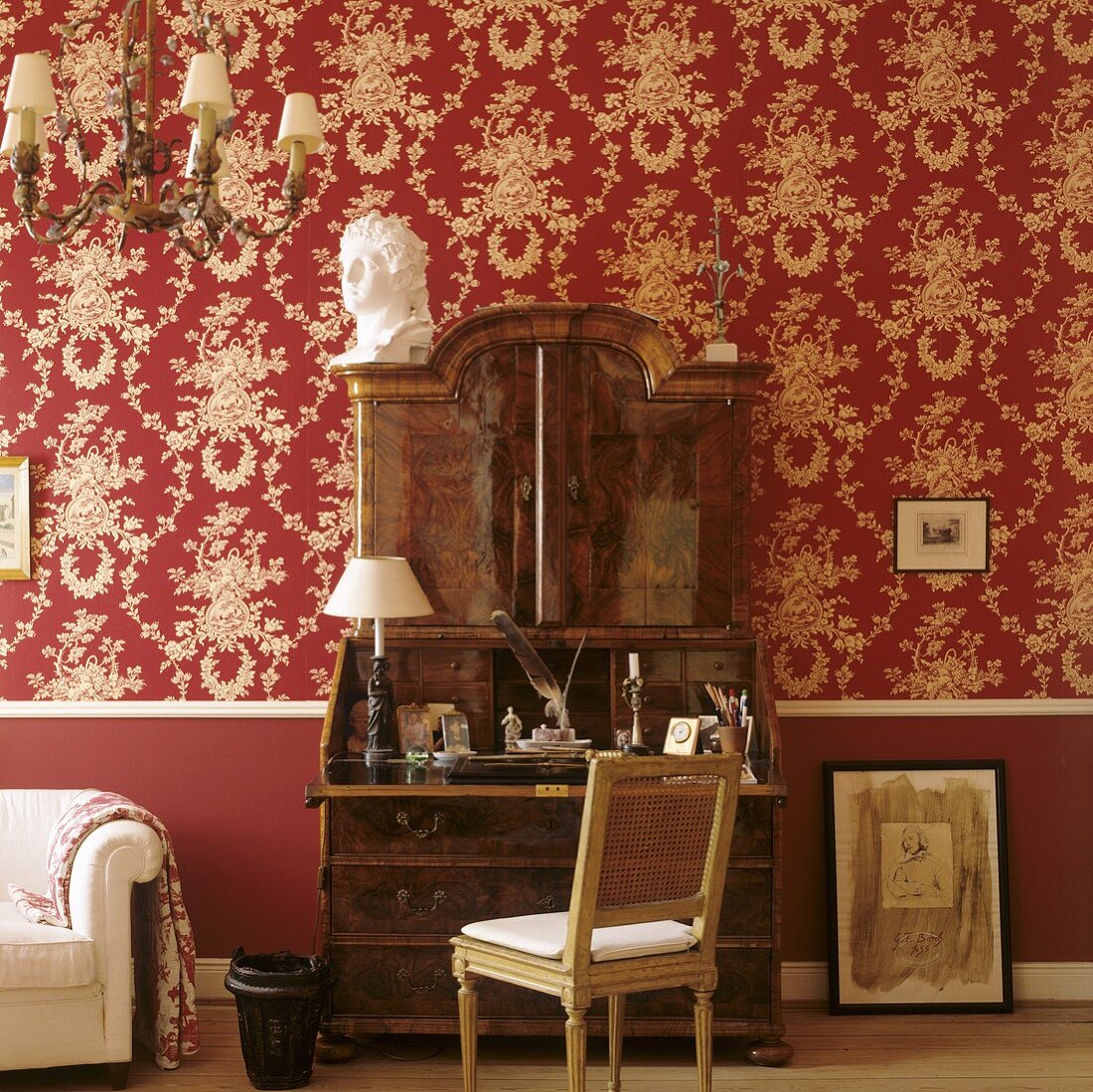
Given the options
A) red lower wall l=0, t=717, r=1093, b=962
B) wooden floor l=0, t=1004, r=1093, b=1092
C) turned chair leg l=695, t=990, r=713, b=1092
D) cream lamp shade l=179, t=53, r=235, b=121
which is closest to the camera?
cream lamp shade l=179, t=53, r=235, b=121

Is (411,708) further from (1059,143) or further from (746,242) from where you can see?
(1059,143)

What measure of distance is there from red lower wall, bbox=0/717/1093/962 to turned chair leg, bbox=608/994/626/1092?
43.1 inches

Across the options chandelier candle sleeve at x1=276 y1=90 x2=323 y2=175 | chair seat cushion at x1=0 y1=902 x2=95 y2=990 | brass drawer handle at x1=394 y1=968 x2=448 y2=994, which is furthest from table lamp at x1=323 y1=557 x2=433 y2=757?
chandelier candle sleeve at x1=276 y1=90 x2=323 y2=175

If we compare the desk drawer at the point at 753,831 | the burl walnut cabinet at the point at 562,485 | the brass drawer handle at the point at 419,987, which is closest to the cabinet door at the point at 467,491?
the burl walnut cabinet at the point at 562,485

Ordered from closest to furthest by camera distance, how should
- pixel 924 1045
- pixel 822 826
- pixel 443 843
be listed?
pixel 443 843, pixel 924 1045, pixel 822 826

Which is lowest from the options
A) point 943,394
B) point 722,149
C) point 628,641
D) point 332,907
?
point 332,907

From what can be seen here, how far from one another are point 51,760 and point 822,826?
246cm

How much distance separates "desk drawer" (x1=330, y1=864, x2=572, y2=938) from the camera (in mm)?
3629

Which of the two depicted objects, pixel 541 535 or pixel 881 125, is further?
pixel 881 125

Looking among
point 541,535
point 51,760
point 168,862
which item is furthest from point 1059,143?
point 51,760

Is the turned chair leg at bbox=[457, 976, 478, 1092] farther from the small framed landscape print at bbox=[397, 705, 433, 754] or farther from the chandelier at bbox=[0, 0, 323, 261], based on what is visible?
the chandelier at bbox=[0, 0, 323, 261]

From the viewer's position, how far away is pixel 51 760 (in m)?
4.35

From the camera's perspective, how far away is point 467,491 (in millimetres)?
3953

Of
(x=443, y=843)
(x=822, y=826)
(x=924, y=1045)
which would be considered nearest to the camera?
(x=443, y=843)
